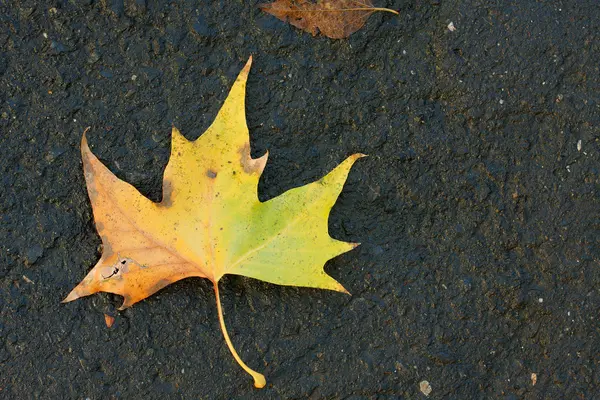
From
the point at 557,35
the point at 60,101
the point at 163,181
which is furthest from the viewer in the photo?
the point at 557,35

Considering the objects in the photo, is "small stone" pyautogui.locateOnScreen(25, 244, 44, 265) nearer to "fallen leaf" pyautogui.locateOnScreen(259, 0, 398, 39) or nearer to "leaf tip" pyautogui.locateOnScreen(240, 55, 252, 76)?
"leaf tip" pyautogui.locateOnScreen(240, 55, 252, 76)

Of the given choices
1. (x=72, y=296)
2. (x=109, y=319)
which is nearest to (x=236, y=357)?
(x=109, y=319)

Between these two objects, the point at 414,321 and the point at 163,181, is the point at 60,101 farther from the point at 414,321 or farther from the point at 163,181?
the point at 414,321

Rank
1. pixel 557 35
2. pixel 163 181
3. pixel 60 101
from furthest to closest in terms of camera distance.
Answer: pixel 557 35
pixel 60 101
pixel 163 181

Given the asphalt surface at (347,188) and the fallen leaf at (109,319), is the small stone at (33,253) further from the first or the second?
the fallen leaf at (109,319)

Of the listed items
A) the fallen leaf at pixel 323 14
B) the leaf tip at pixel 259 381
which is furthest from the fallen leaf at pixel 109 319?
the fallen leaf at pixel 323 14

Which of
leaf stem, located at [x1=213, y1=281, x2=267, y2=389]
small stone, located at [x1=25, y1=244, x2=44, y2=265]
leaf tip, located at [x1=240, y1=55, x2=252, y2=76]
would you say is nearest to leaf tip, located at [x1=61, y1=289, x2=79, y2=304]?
small stone, located at [x1=25, y1=244, x2=44, y2=265]

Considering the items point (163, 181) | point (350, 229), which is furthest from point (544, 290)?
point (163, 181)
